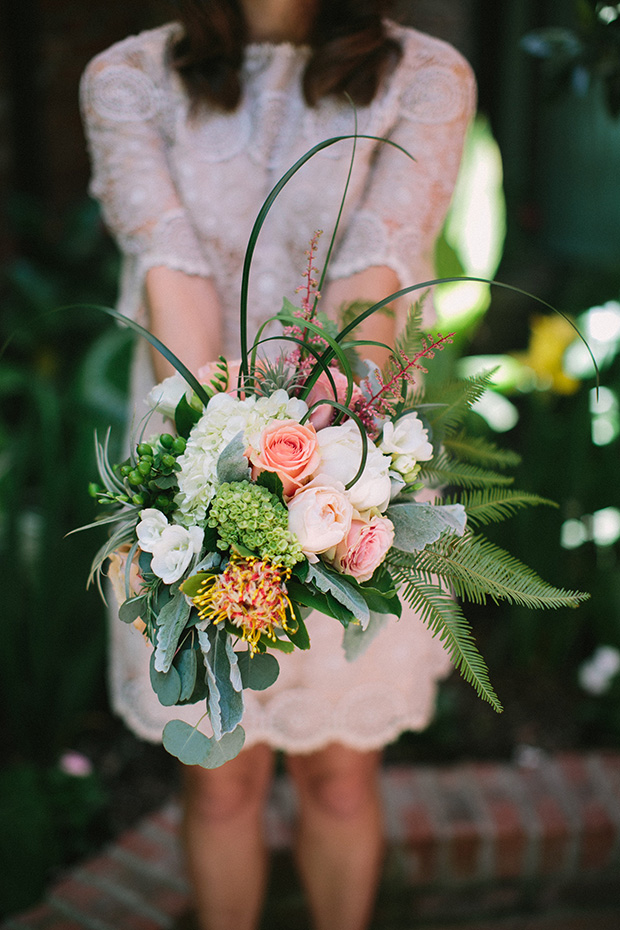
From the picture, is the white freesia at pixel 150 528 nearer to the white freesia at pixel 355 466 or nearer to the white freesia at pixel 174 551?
the white freesia at pixel 174 551

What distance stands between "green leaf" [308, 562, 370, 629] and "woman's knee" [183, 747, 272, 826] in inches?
22.6

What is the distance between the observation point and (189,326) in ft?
3.77

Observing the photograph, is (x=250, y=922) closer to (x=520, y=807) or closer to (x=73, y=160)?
(x=520, y=807)

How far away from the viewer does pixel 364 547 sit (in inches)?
30.1

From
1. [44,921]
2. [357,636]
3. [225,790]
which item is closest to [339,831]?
[225,790]

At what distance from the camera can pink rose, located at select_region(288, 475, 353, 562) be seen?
2.40 feet

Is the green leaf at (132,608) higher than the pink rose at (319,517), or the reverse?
the pink rose at (319,517)

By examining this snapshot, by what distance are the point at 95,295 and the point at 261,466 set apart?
2274mm

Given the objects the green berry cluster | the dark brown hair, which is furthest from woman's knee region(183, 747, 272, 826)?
the dark brown hair

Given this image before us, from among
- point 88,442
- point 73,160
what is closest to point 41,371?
point 73,160

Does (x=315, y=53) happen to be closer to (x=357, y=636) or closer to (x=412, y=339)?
(x=412, y=339)

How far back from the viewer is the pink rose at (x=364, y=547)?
0.76 meters

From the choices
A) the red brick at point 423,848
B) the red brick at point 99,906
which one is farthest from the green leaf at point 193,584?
the red brick at point 423,848

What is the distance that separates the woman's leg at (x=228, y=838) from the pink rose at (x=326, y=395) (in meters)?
0.62
